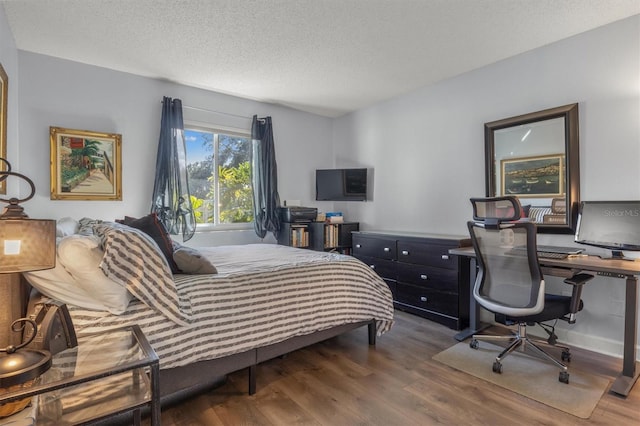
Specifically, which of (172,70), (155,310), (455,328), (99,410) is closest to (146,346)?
(99,410)

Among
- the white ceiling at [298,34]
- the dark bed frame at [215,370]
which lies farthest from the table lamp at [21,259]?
the white ceiling at [298,34]

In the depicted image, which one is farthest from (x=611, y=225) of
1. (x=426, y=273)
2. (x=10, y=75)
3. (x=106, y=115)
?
(x=10, y=75)

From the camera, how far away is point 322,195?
4.93 meters

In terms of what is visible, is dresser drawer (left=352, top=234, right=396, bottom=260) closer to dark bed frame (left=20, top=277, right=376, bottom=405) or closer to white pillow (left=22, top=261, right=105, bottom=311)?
dark bed frame (left=20, top=277, right=376, bottom=405)

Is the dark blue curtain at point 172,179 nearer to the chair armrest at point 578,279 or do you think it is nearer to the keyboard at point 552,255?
the keyboard at point 552,255

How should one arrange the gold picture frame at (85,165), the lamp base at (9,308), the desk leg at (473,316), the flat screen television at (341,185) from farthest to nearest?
the flat screen television at (341,185) < the gold picture frame at (85,165) < the desk leg at (473,316) < the lamp base at (9,308)

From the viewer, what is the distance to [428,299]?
11.2 ft

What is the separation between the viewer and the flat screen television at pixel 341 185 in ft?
15.2

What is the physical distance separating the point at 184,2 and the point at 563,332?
3.95 m

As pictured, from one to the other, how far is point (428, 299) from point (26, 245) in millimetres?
3202

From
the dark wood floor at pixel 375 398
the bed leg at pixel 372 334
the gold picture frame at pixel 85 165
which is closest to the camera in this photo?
the dark wood floor at pixel 375 398

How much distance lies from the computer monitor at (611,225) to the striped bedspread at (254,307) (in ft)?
5.36

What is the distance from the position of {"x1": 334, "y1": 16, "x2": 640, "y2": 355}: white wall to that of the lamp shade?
3.48 m

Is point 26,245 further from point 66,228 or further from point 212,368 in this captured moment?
point 66,228
